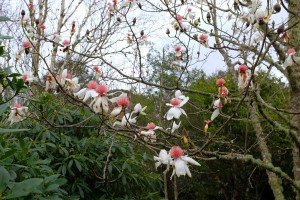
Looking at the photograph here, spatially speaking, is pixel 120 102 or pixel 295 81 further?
pixel 295 81

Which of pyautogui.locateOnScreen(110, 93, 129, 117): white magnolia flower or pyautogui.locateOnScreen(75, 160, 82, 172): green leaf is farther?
pyautogui.locateOnScreen(75, 160, 82, 172): green leaf

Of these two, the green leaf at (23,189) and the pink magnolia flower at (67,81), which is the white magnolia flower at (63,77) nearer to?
the pink magnolia flower at (67,81)

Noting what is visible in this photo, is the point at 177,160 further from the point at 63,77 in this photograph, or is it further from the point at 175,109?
the point at 63,77

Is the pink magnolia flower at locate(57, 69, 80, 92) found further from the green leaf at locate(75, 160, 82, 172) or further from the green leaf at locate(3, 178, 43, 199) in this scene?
the green leaf at locate(3, 178, 43, 199)

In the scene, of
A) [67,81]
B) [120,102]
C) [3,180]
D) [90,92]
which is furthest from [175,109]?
[3,180]

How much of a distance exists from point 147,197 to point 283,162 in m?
3.38

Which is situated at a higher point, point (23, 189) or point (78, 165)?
point (23, 189)

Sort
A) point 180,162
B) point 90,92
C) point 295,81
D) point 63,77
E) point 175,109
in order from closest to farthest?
point 180,162
point 90,92
point 175,109
point 63,77
point 295,81

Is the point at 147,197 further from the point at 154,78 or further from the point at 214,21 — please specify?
the point at 154,78

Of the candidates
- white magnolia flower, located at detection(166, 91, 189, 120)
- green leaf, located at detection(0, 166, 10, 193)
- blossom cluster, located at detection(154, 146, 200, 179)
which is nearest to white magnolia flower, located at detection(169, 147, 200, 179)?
blossom cluster, located at detection(154, 146, 200, 179)

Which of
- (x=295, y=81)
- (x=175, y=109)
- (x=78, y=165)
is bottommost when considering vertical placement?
(x=78, y=165)

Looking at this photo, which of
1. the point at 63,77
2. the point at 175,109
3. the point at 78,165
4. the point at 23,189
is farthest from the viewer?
the point at 78,165

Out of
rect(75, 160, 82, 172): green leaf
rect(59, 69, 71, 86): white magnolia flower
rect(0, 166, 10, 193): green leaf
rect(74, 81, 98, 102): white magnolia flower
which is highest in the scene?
rect(59, 69, 71, 86): white magnolia flower

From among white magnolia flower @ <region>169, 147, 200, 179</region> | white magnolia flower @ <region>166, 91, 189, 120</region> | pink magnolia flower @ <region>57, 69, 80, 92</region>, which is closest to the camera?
white magnolia flower @ <region>169, 147, 200, 179</region>
